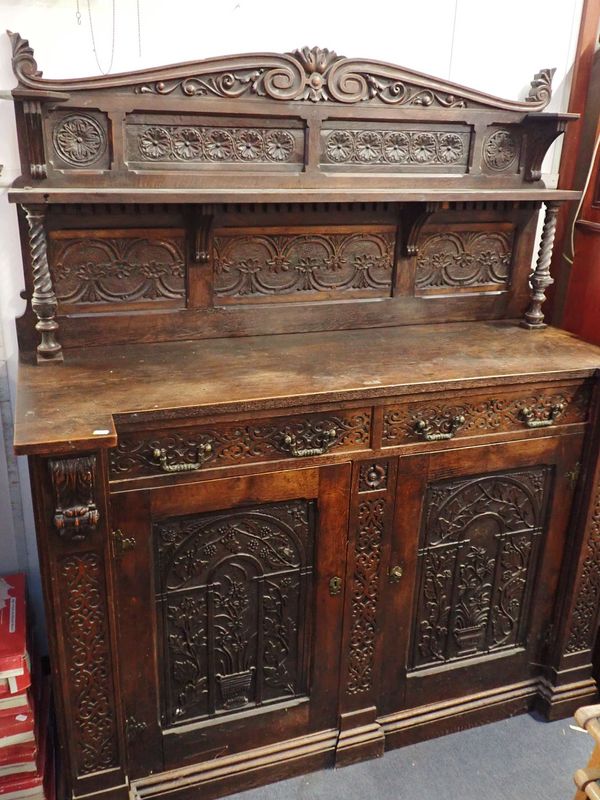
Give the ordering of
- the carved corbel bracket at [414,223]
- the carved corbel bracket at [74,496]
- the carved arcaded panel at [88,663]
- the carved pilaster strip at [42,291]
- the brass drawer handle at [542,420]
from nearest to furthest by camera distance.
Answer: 1. the carved corbel bracket at [74,496]
2. the carved arcaded panel at [88,663]
3. the carved pilaster strip at [42,291]
4. the brass drawer handle at [542,420]
5. the carved corbel bracket at [414,223]

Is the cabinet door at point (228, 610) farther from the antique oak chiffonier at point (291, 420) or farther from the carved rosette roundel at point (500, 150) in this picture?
the carved rosette roundel at point (500, 150)

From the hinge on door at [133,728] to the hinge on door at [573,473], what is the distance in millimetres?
1372

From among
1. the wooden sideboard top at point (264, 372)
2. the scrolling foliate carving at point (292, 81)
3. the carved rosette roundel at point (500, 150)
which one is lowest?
the wooden sideboard top at point (264, 372)

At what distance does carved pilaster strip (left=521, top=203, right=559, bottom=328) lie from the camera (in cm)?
227

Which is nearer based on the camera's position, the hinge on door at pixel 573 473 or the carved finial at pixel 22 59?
the carved finial at pixel 22 59

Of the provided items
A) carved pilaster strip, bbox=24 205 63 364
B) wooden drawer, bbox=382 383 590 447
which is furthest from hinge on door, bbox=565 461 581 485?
carved pilaster strip, bbox=24 205 63 364

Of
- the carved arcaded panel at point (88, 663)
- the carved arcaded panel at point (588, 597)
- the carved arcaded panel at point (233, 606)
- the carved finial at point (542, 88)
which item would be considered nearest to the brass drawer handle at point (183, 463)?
the carved arcaded panel at point (233, 606)

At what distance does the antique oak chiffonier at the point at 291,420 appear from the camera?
1.75 m

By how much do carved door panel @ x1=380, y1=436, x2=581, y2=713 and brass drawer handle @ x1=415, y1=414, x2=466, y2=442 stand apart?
0.20 feet

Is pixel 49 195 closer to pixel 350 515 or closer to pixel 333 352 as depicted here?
pixel 333 352

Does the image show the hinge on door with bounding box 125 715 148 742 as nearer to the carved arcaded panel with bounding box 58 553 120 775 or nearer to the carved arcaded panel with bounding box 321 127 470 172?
the carved arcaded panel with bounding box 58 553 120 775

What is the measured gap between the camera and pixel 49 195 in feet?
5.59

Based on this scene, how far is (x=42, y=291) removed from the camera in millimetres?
1842

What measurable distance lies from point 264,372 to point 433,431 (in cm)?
48
